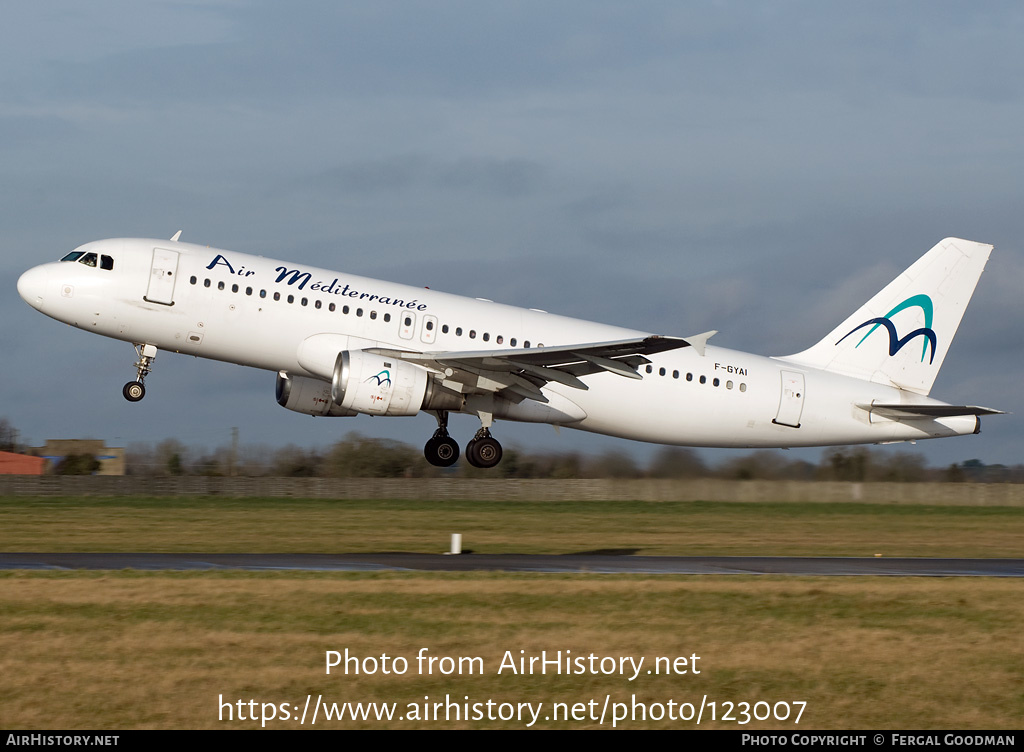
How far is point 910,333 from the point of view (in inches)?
1459

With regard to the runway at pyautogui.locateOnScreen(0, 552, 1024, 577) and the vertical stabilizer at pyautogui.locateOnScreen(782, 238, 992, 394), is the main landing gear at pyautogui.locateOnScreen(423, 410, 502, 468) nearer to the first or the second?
the runway at pyautogui.locateOnScreen(0, 552, 1024, 577)

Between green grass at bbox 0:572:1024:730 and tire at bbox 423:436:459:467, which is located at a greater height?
tire at bbox 423:436:459:467

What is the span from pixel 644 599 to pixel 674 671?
433cm

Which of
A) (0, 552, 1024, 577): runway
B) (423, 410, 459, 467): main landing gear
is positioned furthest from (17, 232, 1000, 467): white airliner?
(0, 552, 1024, 577): runway

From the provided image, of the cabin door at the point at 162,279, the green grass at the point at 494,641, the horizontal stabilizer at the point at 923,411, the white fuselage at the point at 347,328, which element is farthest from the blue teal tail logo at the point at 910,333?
the cabin door at the point at 162,279

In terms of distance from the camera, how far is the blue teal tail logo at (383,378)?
2941cm

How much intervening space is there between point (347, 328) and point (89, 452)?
38008 millimetres

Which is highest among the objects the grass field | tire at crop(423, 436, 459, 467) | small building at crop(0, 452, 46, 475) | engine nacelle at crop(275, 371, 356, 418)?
engine nacelle at crop(275, 371, 356, 418)

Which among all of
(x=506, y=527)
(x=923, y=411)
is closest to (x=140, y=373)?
(x=506, y=527)

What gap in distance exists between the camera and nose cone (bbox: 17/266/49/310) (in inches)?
1187

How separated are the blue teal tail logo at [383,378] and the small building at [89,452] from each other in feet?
123

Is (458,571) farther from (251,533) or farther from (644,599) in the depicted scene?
(251,533)

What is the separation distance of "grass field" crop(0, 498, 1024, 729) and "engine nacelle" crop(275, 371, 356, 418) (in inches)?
411

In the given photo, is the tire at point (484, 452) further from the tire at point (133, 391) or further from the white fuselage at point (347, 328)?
the tire at point (133, 391)
